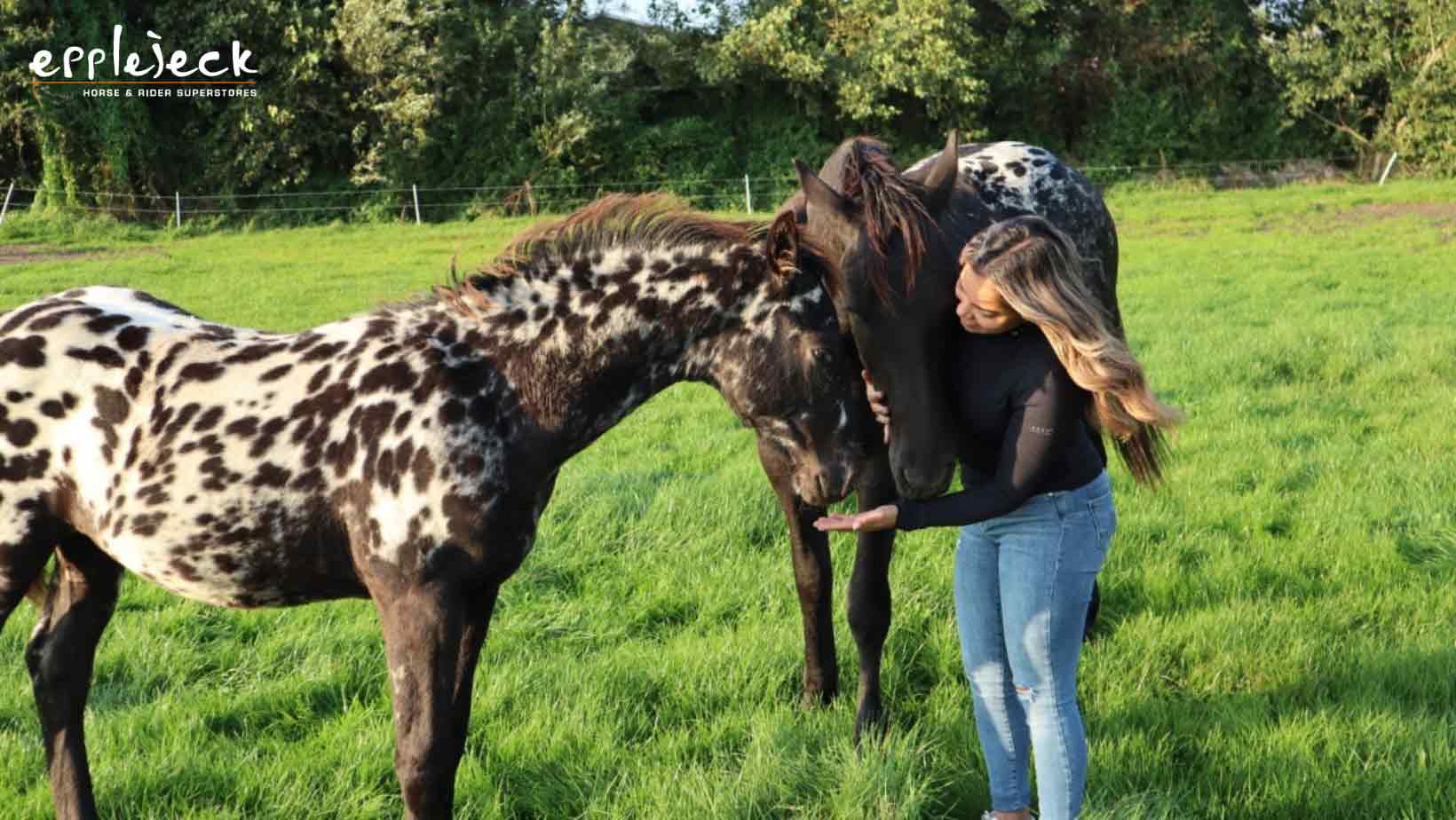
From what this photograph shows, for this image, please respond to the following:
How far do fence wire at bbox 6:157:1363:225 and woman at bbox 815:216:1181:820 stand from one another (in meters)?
21.9

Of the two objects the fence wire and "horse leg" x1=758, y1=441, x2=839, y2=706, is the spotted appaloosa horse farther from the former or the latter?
the fence wire

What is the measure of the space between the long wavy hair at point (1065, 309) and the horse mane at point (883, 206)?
180 millimetres

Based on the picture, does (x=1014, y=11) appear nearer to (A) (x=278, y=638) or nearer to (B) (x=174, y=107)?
(B) (x=174, y=107)

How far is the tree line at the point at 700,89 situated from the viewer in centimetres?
2656

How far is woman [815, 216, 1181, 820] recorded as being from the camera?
2850 mm

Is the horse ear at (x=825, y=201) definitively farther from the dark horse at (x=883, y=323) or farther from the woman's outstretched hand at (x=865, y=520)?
the woman's outstretched hand at (x=865, y=520)

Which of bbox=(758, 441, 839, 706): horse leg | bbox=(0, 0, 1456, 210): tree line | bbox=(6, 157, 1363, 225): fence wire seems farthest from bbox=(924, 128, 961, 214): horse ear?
bbox=(0, 0, 1456, 210): tree line

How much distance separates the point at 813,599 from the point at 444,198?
83.4ft

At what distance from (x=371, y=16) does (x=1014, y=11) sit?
57.5 ft

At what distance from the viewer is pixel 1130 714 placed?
3.83m

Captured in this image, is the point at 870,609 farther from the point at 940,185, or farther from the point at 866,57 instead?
the point at 866,57

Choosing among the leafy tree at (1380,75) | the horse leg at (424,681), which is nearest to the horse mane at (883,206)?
the horse leg at (424,681)

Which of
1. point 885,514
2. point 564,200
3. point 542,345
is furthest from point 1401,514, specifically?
point 564,200

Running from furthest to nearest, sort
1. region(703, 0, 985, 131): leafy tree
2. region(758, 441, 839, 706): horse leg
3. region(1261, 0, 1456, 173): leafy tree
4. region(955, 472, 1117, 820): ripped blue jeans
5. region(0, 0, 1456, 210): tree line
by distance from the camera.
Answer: region(1261, 0, 1456, 173): leafy tree
region(703, 0, 985, 131): leafy tree
region(0, 0, 1456, 210): tree line
region(758, 441, 839, 706): horse leg
region(955, 472, 1117, 820): ripped blue jeans
